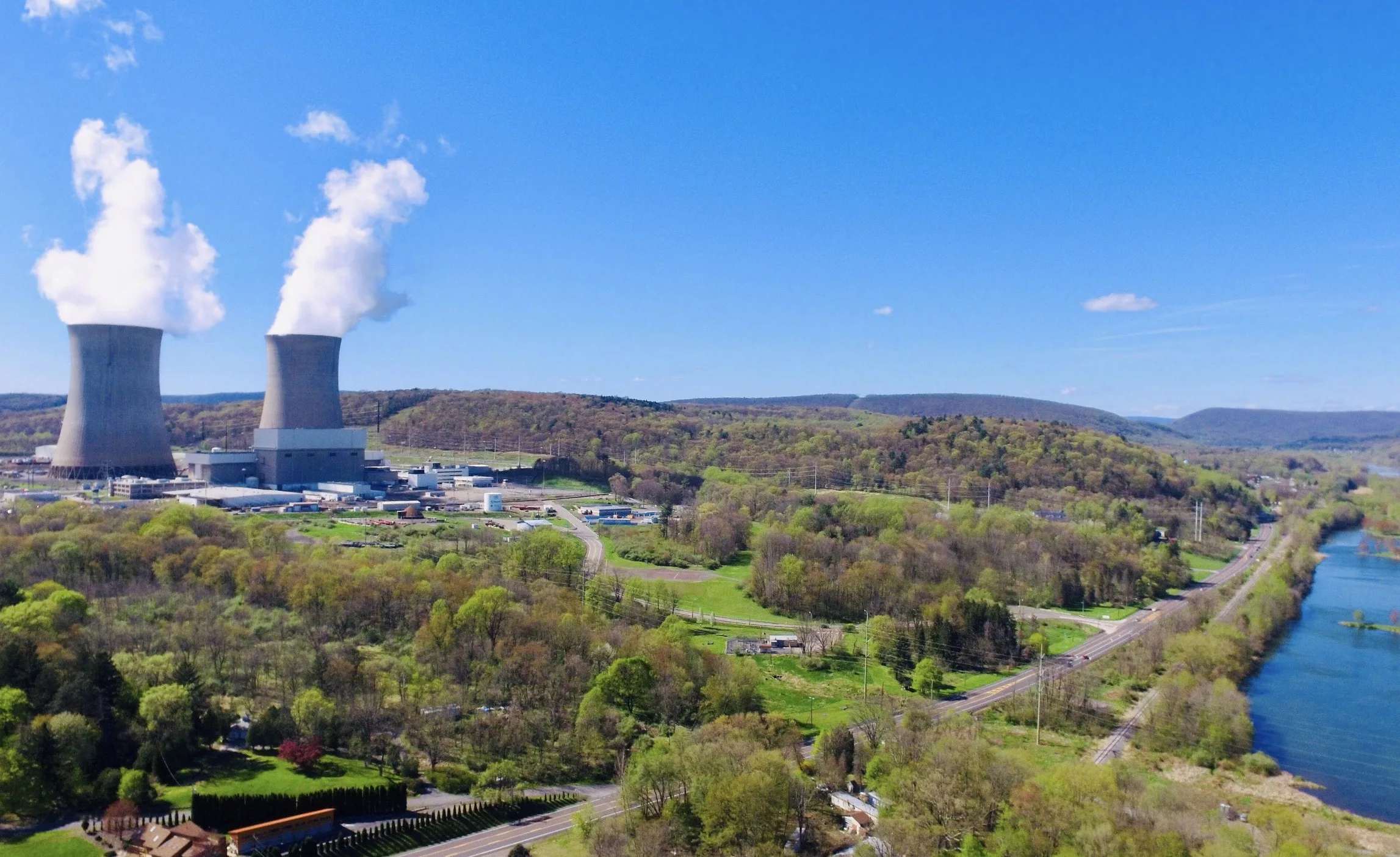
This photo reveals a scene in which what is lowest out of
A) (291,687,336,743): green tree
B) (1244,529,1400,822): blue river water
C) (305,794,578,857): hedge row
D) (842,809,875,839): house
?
(1244,529,1400,822): blue river water

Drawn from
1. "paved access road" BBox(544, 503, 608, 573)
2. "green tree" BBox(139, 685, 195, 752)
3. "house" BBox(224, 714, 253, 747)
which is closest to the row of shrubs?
"green tree" BBox(139, 685, 195, 752)

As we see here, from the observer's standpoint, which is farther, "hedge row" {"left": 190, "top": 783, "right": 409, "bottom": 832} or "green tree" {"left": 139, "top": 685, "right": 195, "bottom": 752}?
"green tree" {"left": 139, "top": 685, "right": 195, "bottom": 752}

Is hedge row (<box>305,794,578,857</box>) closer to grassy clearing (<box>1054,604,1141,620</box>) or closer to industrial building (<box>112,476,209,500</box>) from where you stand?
grassy clearing (<box>1054,604,1141,620</box>)

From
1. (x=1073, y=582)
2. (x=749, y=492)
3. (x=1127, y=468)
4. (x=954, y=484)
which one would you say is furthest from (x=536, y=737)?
(x=1127, y=468)

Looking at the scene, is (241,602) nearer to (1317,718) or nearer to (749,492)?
(1317,718)

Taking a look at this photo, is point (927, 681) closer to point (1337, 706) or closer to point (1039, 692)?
point (1039, 692)

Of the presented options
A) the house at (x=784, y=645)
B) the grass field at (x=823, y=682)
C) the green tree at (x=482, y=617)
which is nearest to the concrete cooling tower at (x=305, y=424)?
the green tree at (x=482, y=617)

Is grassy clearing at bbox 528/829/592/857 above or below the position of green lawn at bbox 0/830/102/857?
below
